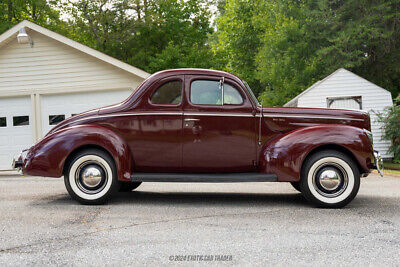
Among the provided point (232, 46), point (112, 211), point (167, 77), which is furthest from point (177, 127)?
point (232, 46)

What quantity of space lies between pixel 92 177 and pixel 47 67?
10.5 meters

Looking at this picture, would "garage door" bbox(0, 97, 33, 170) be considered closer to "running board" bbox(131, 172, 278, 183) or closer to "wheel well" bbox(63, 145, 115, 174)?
"wheel well" bbox(63, 145, 115, 174)

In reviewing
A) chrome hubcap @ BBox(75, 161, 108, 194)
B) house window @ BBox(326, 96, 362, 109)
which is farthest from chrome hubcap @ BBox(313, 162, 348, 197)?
house window @ BBox(326, 96, 362, 109)

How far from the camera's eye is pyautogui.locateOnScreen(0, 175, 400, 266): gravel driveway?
3.38 meters

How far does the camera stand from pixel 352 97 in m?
18.4

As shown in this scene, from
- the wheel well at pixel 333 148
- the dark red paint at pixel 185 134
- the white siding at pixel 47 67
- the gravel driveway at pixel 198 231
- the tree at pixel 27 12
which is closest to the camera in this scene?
the gravel driveway at pixel 198 231

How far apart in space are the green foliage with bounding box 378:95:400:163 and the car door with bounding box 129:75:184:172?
1392 centimetres

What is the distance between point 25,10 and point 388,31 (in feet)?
78.8

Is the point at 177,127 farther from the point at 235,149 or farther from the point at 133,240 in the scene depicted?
the point at 133,240

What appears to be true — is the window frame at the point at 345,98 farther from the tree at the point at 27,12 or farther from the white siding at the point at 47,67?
the tree at the point at 27,12

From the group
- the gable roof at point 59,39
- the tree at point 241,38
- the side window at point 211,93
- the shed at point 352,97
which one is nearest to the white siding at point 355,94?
the shed at point 352,97

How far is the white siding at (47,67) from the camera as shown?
572 inches

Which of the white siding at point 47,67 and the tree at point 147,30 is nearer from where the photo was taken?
the white siding at point 47,67

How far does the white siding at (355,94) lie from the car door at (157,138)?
→ 13.8 meters
